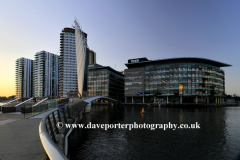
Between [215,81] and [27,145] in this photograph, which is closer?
[27,145]

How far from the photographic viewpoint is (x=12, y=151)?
7410 millimetres

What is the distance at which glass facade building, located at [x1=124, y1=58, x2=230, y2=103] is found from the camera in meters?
116

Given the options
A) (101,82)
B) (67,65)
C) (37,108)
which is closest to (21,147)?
(37,108)

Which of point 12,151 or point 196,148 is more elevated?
point 12,151

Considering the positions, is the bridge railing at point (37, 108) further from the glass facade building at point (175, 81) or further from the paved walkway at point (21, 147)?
the glass facade building at point (175, 81)

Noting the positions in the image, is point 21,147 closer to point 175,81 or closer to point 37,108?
point 37,108

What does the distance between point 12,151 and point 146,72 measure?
124 metres

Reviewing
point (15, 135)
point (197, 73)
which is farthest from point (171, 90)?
point (15, 135)

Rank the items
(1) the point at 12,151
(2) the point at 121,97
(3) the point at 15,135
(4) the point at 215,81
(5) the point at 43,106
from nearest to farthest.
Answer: (1) the point at 12,151 → (3) the point at 15,135 → (5) the point at 43,106 → (4) the point at 215,81 → (2) the point at 121,97

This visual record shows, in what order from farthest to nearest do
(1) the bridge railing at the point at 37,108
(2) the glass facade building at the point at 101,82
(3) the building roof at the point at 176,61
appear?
(2) the glass facade building at the point at 101,82 → (3) the building roof at the point at 176,61 → (1) the bridge railing at the point at 37,108

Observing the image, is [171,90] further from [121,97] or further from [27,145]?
[27,145]

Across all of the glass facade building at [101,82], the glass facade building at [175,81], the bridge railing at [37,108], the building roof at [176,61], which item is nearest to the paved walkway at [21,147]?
the bridge railing at [37,108]

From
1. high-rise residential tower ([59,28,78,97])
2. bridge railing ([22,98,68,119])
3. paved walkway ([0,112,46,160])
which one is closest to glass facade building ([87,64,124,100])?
high-rise residential tower ([59,28,78,97])

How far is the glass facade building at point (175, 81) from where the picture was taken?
116 metres
